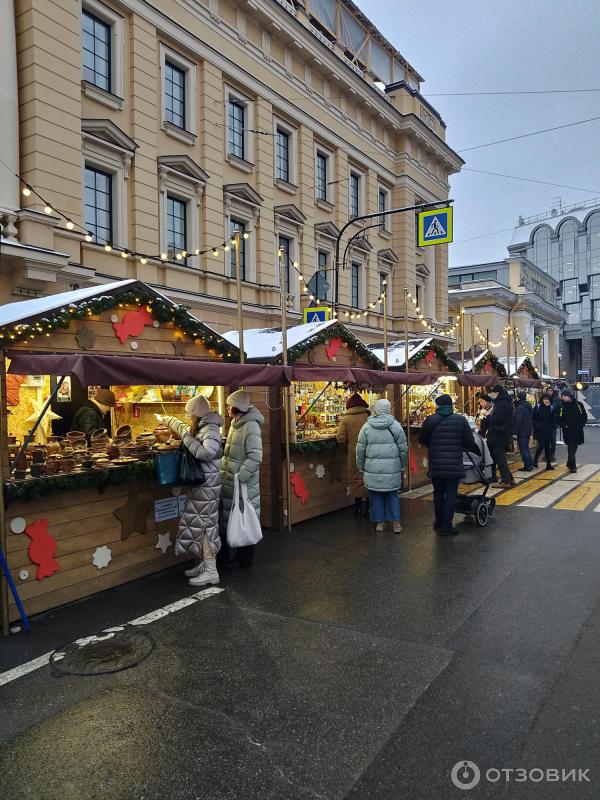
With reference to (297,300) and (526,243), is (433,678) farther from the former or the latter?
(526,243)

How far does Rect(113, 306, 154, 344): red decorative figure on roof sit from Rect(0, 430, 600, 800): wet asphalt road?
2.74 meters

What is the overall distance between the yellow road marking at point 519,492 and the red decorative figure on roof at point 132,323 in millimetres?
7114

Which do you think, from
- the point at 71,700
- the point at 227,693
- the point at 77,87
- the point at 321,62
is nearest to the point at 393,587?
the point at 227,693

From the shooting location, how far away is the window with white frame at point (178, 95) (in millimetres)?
15445

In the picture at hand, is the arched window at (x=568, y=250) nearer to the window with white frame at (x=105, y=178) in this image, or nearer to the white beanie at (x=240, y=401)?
the window with white frame at (x=105, y=178)

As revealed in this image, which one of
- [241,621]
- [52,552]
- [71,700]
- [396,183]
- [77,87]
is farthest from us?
[396,183]

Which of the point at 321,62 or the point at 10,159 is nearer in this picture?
the point at 10,159

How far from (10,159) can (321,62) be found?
13.3 meters

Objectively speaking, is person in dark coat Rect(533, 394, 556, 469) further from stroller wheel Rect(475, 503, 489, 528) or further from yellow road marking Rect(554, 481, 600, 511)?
stroller wheel Rect(475, 503, 489, 528)

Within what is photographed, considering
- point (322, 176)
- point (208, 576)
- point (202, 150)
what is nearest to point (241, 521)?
point (208, 576)

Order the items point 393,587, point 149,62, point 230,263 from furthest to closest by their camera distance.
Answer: point 230,263 < point 149,62 < point 393,587

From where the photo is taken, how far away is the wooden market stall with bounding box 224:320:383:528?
8.88 m

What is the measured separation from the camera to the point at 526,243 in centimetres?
9894

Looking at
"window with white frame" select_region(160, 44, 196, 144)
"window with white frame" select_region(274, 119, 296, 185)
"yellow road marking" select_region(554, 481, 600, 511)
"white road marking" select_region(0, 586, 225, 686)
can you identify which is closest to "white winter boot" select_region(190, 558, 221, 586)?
"white road marking" select_region(0, 586, 225, 686)
